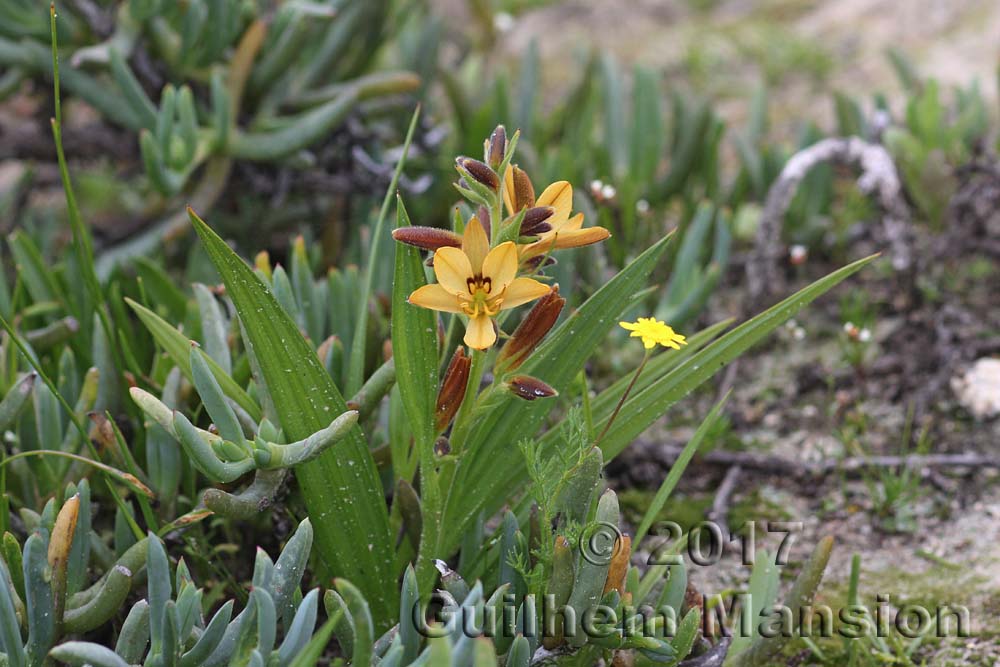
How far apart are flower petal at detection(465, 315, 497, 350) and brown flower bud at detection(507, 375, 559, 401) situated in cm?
11

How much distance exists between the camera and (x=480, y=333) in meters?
1.31

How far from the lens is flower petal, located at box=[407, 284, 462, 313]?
51.5 inches

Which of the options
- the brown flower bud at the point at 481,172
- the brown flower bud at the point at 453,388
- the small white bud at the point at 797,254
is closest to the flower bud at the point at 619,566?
the brown flower bud at the point at 453,388

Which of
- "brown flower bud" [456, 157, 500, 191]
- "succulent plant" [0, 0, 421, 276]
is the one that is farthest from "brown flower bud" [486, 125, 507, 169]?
"succulent plant" [0, 0, 421, 276]

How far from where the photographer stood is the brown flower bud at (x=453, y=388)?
4.59ft

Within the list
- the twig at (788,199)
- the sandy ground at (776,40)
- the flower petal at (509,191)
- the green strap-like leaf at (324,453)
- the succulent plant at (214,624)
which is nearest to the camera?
the succulent plant at (214,624)

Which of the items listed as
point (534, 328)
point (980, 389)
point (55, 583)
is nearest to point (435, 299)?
point (534, 328)

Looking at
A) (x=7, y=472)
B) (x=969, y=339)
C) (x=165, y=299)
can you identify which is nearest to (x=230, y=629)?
(x=7, y=472)

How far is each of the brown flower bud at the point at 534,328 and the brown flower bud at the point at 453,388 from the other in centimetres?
6

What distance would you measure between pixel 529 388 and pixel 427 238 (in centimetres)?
25

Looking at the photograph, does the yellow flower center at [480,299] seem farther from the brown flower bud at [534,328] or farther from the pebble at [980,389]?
the pebble at [980,389]

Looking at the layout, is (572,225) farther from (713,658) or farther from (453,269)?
(713,658)

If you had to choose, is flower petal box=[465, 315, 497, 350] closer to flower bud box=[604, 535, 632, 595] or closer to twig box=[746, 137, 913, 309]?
flower bud box=[604, 535, 632, 595]

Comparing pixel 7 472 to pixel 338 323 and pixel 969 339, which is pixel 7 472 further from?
pixel 969 339
